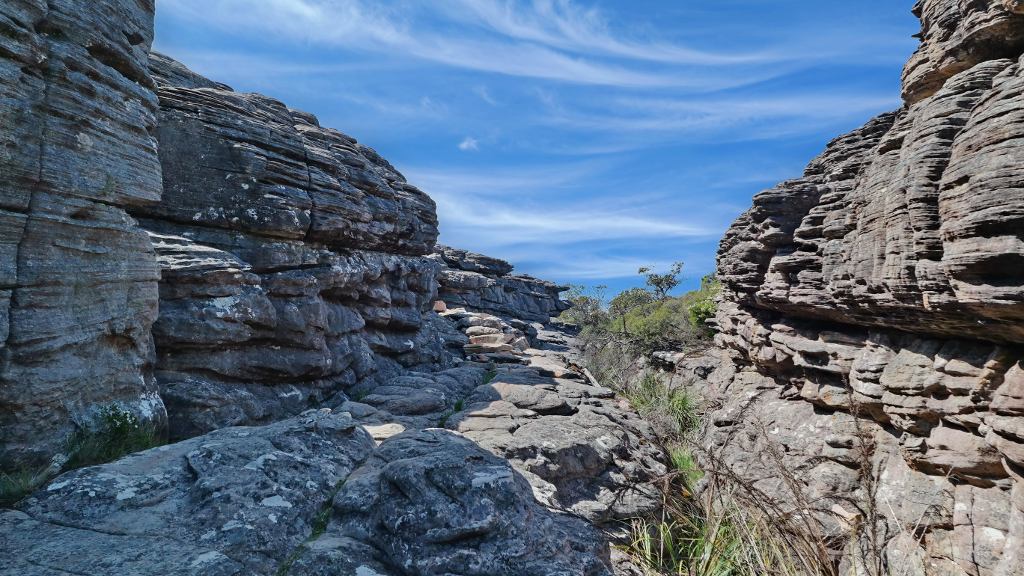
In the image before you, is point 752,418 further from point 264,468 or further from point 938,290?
point 264,468

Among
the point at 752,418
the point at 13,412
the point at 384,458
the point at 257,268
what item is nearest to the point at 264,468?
the point at 384,458

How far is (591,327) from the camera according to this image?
41438 mm

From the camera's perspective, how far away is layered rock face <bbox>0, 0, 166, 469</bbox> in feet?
17.3

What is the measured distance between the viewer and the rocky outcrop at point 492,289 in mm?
38219

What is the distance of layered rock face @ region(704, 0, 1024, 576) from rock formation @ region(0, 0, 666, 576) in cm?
252

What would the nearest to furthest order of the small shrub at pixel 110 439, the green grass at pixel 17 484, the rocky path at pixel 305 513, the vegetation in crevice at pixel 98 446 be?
the rocky path at pixel 305 513 < the green grass at pixel 17 484 < the vegetation in crevice at pixel 98 446 < the small shrub at pixel 110 439

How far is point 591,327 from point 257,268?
33137mm

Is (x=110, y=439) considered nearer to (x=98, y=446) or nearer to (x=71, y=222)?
(x=98, y=446)

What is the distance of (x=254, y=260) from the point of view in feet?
34.2

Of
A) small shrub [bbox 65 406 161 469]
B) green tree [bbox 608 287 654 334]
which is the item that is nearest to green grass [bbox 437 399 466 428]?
small shrub [bbox 65 406 161 469]

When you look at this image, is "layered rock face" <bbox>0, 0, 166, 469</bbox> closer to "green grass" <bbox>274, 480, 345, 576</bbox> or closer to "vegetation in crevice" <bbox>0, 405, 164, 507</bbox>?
"vegetation in crevice" <bbox>0, 405, 164, 507</bbox>

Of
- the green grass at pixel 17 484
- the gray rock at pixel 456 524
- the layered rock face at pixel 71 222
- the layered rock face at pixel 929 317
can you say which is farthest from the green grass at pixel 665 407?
the green grass at pixel 17 484

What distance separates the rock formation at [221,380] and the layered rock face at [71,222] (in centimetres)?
2

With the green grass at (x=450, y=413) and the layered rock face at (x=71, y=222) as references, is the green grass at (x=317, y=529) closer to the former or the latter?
the layered rock face at (x=71, y=222)
